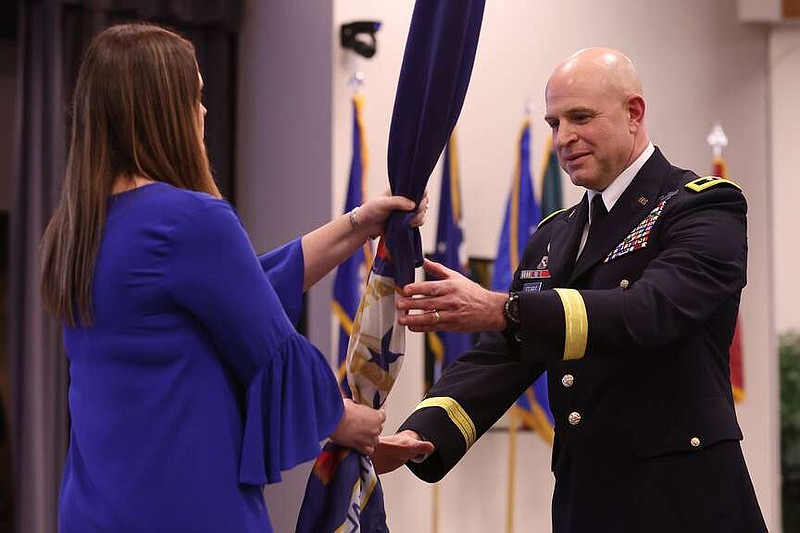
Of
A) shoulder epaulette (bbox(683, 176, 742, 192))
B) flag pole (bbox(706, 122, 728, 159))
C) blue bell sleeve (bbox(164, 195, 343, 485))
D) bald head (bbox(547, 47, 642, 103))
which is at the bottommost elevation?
blue bell sleeve (bbox(164, 195, 343, 485))

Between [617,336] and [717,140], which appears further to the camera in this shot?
[717,140]

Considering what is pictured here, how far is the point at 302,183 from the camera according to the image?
219 inches

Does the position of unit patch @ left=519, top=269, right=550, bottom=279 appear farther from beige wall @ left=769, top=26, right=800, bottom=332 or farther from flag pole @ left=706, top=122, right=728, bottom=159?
beige wall @ left=769, top=26, right=800, bottom=332

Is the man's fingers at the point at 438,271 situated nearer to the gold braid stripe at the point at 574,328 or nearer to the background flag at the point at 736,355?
the gold braid stripe at the point at 574,328

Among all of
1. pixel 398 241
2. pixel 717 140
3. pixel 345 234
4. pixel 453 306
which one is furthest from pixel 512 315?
pixel 717 140

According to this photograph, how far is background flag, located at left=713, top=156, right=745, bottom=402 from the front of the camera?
20.4 feet

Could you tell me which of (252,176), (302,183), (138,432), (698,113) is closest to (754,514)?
(138,432)

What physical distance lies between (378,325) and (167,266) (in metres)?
0.56

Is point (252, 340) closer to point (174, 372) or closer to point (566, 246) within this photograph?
point (174, 372)

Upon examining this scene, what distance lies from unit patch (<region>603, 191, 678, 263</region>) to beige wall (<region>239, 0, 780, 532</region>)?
9.48ft

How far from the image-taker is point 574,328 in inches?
88.3

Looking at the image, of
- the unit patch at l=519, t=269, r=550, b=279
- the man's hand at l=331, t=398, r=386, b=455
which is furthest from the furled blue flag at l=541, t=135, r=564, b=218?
the man's hand at l=331, t=398, r=386, b=455

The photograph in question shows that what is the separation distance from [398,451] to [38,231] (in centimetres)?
323

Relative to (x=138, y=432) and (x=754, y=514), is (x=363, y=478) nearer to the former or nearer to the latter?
(x=138, y=432)
